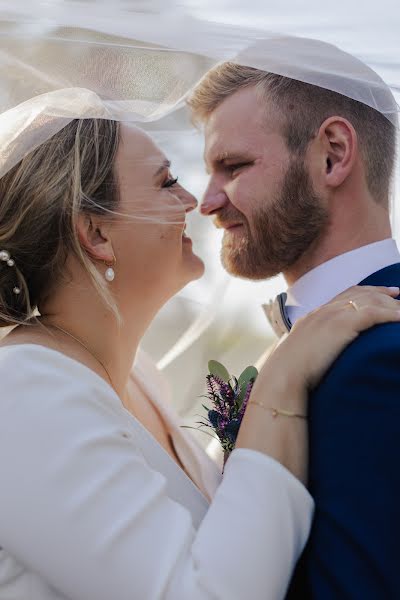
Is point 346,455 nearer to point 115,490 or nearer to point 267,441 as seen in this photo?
point 267,441

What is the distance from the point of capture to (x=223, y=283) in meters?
3.61

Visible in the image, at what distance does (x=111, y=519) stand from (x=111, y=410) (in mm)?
427

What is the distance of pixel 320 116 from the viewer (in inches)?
114

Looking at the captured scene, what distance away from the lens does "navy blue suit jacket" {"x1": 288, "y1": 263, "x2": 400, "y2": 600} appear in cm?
195

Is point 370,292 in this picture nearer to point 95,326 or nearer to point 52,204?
point 95,326

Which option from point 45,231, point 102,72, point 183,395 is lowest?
point 183,395

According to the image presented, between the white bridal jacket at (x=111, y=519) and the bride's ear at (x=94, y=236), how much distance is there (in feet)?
1.93

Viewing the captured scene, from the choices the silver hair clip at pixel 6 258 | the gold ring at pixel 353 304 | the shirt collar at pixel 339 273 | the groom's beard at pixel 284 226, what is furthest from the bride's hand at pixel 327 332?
the silver hair clip at pixel 6 258

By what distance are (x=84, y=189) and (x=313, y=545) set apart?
131 cm

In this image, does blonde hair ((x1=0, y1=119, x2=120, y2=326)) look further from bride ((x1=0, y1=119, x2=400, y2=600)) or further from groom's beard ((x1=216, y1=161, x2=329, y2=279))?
groom's beard ((x1=216, y1=161, x2=329, y2=279))

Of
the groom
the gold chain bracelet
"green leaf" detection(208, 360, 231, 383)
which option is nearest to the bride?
the gold chain bracelet

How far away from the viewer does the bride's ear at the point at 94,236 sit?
259cm

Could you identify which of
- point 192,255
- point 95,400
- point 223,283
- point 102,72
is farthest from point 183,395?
point 102,72

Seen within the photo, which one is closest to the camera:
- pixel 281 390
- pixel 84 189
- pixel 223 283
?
pixel 281 390
